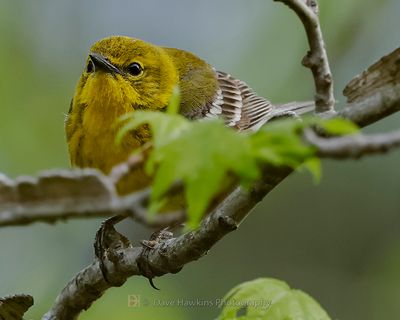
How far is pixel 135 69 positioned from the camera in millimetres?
5887

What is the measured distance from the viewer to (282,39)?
319 inches

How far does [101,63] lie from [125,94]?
0.89 feet

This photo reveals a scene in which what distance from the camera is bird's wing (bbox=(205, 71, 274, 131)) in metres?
6.51

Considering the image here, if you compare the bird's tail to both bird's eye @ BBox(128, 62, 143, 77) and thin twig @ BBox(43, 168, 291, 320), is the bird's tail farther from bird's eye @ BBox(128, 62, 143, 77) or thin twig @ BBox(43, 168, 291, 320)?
thin twig @ BBox(43, 168, 291, 320)

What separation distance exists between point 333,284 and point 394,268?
78 centimetres

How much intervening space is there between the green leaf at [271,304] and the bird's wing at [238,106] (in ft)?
8.33

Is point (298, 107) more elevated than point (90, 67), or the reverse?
point (90, 67)

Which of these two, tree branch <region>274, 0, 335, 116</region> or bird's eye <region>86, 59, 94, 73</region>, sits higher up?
bird's eye <region>86, 59, 94, 73</region>

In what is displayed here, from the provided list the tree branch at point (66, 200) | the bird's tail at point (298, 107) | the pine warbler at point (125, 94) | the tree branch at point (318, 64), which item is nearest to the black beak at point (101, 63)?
the pine warbler at point (125, 94)

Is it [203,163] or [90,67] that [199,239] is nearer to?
[203,163]


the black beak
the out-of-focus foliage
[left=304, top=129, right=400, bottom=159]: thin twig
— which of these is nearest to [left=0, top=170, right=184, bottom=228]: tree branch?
the out-of-focus foliage

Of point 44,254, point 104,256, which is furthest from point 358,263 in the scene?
point 104,256

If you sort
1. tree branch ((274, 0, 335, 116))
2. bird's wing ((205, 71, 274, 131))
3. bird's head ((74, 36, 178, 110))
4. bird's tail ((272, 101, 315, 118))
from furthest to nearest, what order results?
bird's tail ((272, 101, 315, 118)), bird's wing ((205, 71, 274, 131)), bird's head ((74, 36, 178, 110)), tree branch ((274, 0, 335, 116))

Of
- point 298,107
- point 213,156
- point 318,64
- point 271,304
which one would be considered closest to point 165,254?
point 271,304
